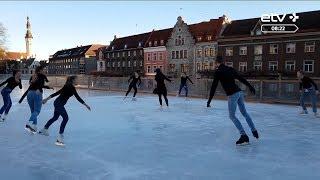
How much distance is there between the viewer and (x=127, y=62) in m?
75.0

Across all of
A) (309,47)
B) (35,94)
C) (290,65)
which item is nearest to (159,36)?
(290,65)

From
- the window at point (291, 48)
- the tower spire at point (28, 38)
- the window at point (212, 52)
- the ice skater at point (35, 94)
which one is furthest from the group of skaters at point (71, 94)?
the tower spire at point (28, 38)

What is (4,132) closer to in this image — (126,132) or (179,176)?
(126,132)

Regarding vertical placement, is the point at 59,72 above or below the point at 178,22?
below

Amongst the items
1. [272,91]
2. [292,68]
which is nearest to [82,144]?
[272,91]

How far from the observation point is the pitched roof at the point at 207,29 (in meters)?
56.3

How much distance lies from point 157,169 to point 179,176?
51 cm

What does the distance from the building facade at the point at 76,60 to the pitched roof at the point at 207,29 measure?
1244 inches

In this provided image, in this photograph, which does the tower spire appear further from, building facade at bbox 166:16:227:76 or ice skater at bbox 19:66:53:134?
ice skater at bbox 19:66:53:134

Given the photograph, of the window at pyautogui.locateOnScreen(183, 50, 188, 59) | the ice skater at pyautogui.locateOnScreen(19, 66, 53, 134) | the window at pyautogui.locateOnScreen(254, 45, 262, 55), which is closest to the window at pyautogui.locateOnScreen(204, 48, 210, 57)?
the window at pyautogui.locateOnScreen(183, 50, 188, 59)

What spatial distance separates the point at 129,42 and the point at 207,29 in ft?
74.8

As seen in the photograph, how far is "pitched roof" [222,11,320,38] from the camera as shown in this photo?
44469mm

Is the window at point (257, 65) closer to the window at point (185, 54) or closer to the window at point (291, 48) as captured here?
the window at point (291, 48)

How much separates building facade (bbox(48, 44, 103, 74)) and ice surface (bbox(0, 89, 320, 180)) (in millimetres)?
75090
